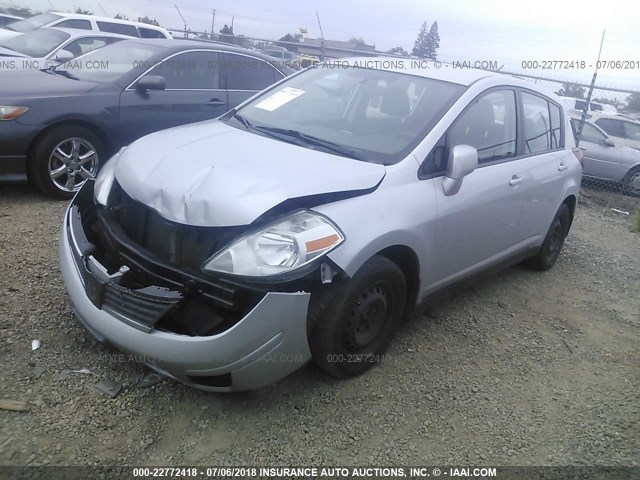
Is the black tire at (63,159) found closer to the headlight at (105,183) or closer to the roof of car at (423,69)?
the headlight at (105,183)

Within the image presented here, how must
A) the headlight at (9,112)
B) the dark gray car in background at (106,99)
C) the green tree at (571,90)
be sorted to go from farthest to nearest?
the green tree at (571,90)
the dark gray car in background at (106,99)
the headlight at (9,112)

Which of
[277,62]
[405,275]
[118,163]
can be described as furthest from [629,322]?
[277,62]

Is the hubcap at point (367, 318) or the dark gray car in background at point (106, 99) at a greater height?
the dark gray car in background at point (106, 99)

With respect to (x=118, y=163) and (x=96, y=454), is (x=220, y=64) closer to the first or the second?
(x=118, y=163)

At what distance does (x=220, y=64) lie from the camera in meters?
6.22

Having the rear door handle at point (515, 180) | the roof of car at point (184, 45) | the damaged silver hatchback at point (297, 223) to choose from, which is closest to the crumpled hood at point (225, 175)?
the damaged silver hatchback at point (297, 223)

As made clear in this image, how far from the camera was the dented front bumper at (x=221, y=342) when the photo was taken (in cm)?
240

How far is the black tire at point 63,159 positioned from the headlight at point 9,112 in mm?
268

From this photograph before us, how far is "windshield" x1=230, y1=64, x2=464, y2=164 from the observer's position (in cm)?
326

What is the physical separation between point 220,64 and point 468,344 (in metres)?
4.30

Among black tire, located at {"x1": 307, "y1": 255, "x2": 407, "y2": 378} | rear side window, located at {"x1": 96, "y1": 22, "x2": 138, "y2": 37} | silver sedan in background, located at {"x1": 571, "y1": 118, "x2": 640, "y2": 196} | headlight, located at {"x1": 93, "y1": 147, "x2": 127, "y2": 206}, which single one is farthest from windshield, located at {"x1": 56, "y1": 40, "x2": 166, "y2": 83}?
silver sedan in background, located at {"x1": 571, "y1": 118, "x2": 640, "y2": 196}

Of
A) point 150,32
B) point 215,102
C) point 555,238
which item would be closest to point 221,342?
point 555,238

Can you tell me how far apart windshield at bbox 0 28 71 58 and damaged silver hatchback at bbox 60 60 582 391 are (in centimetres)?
694

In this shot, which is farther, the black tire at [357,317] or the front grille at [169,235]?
the black tire at [357,317]
